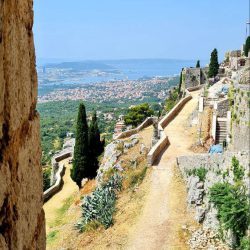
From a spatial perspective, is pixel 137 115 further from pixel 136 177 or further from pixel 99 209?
pixel 99 209

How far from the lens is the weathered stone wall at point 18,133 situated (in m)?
3.51

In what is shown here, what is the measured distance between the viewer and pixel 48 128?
130m

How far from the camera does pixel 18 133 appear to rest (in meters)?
3.91

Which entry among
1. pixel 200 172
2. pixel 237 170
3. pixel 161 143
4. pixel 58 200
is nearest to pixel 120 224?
pixel 200 172

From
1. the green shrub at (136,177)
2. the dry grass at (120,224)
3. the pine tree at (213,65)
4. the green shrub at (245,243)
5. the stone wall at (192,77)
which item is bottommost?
the dry grass at (120,224)

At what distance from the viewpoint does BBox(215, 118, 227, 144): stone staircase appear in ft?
84.9

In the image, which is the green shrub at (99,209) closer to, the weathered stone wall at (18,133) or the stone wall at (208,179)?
the stone wall at (208,179)

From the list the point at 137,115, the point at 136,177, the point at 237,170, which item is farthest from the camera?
the point at 137,115

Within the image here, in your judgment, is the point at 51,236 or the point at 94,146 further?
the point at 94,146

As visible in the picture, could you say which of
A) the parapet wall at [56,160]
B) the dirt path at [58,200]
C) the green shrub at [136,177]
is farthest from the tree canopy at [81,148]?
the parapet wall at [56,160]

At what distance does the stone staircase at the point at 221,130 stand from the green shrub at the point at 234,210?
11866mm

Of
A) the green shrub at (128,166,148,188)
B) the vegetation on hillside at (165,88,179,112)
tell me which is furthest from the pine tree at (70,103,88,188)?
the vegetation on hillside at (165,88,179,112)

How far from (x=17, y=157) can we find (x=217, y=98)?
1210 inches

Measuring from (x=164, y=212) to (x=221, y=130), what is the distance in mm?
10730
